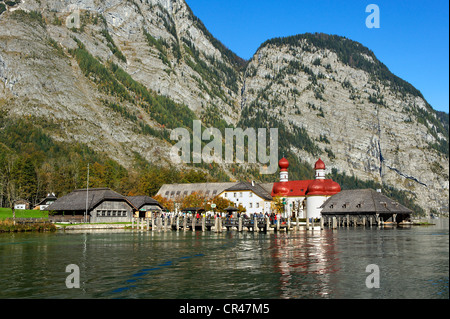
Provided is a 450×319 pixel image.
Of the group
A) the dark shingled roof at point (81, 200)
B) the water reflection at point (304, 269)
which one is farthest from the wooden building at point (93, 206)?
the water reflection at point (304, 269)

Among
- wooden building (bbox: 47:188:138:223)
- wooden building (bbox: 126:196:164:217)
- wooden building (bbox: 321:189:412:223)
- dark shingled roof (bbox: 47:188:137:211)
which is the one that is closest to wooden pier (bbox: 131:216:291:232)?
wooden building (bbox: 47:188:138:223)

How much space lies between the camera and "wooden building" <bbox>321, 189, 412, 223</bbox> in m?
101

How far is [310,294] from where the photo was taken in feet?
74.5

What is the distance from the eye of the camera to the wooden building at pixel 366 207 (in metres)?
101

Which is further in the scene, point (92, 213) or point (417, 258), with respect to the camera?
point (92, 213)

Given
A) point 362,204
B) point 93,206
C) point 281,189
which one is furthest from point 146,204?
point 362,204

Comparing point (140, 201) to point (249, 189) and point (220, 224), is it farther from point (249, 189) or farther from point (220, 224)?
point (220, 224)

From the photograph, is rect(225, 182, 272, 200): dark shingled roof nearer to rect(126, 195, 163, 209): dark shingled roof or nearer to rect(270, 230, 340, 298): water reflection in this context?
rect(126, 195, 163, 209): dark shingled roof

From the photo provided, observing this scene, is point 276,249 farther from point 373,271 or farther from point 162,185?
point 162,185
